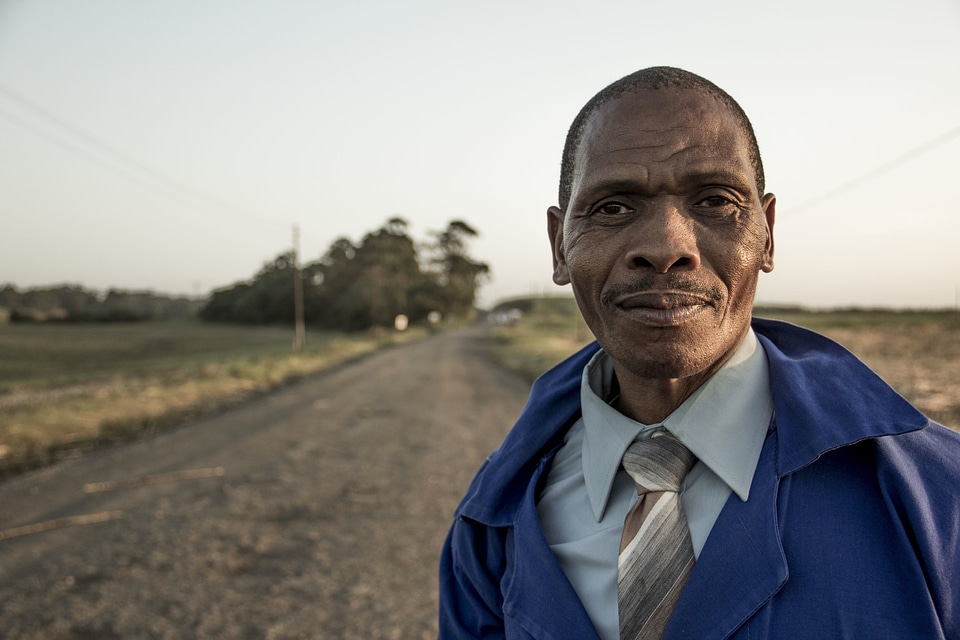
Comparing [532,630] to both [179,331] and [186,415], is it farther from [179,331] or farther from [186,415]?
[179,331]

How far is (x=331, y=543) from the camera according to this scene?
5.32m

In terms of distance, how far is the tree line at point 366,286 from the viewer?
60281 mm

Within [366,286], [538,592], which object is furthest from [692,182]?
[366,286]

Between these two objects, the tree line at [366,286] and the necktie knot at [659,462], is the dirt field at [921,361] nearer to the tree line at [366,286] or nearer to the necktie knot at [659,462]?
the necktie knot at [659,462]

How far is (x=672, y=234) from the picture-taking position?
1.27 meters

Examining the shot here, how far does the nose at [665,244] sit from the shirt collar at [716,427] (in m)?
0.27

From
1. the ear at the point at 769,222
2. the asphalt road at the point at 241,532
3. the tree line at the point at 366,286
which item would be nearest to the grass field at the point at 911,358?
the ear at the point at 769,222

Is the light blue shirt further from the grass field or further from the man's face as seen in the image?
the grass field

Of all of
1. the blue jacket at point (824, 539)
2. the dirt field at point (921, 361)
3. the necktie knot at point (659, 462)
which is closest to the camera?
the blue jacket at point (824, 539)

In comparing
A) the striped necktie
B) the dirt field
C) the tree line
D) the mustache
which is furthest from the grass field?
the tree line

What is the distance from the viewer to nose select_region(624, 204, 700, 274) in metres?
1.26

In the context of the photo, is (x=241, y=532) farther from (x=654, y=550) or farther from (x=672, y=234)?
(x=672, y=234)

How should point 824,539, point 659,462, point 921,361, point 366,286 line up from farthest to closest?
point 366,286 → point 921,361 → point 659,462 → point 824,539

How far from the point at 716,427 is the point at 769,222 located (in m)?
0.56
